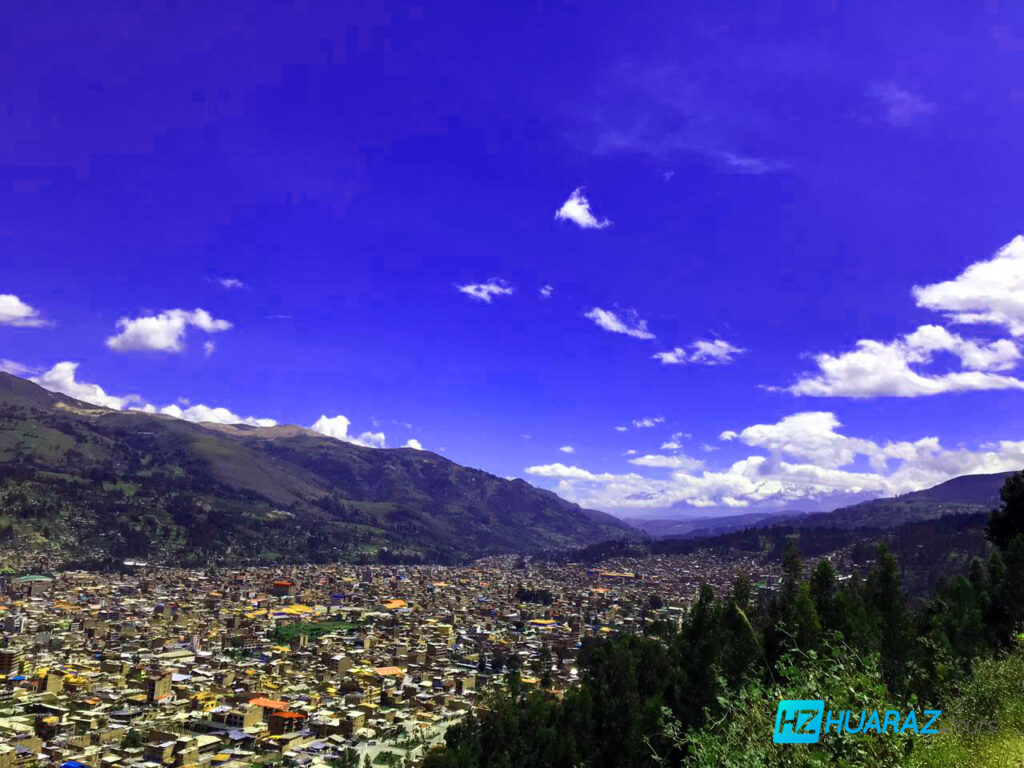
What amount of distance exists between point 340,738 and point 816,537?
156731 mm

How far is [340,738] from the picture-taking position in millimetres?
42156

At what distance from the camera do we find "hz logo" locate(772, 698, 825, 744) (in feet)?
16.4

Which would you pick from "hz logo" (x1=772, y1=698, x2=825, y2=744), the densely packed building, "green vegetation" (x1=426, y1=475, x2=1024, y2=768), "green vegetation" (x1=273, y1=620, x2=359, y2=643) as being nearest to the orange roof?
the densely packed building

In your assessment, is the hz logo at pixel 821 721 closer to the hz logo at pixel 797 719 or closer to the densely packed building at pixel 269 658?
the hz logo at pixel 797 719

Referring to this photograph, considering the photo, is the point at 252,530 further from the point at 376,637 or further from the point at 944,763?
the point at 944,763

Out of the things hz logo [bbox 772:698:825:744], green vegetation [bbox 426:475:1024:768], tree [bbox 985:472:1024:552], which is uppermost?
hz logo [bbox 772:698:825:744]

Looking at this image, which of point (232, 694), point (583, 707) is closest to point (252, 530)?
→ point (232, 694)

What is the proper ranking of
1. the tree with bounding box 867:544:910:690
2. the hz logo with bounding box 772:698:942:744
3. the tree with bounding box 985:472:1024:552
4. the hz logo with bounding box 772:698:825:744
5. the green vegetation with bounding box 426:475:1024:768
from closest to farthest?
the hz logo with bounding box 772:698:942:744, the hz logo with bounding box 772:698:825:744, the green vegetation with bounding box 426:475:1024:768, the tree with bounding box 867:544:910:690, the tree with bounding box 985:472:1024:552

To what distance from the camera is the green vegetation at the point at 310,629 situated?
75438 mm

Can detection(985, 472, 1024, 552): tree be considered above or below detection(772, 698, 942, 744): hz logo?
below

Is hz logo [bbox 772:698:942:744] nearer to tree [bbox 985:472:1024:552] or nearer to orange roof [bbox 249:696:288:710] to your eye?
tree [bbox 985:472:1024:552]

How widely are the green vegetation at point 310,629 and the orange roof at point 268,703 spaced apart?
25.3 m

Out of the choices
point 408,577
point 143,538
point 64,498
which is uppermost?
point 64,498

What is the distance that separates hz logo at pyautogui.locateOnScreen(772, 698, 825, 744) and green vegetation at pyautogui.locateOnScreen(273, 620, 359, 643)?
7840 centimetres
